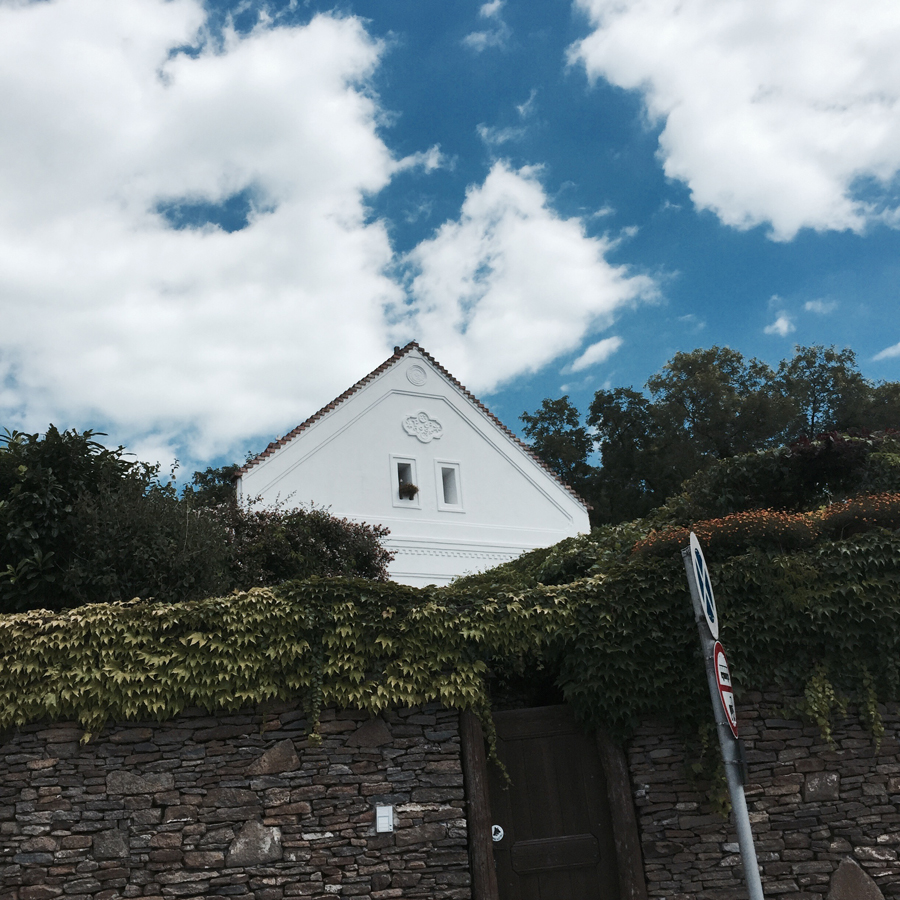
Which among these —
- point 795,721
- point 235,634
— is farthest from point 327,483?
point 795,721

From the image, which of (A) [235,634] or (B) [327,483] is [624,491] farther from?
(A) [235,634]

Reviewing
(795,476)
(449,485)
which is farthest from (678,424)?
(795,476)

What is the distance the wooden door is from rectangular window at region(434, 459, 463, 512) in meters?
12.1

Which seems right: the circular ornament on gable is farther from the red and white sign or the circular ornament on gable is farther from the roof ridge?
the red and white sign

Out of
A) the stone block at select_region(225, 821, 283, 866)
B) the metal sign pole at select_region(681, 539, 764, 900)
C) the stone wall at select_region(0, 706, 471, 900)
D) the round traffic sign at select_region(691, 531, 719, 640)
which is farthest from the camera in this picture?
the stone block at select_region(225, 821, 283, 866)

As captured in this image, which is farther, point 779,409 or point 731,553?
point 779,409

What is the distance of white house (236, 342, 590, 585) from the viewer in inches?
725

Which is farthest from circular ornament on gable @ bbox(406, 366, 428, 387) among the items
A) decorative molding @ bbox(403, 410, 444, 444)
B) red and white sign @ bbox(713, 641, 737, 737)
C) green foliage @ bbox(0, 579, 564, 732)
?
red and white sign @ bbox(713, 641, 737, 737)

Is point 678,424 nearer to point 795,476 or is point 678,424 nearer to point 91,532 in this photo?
point 795,476

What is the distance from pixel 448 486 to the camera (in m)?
20.5

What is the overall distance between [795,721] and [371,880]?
420 centimetres

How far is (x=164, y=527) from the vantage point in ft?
30.8

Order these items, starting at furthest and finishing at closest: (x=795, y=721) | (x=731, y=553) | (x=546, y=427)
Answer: (x=546, y=427), (x=731, y=553), (x=795, y=721)

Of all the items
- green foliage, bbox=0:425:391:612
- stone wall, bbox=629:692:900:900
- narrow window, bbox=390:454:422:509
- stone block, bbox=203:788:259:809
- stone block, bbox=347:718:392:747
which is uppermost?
narrow window, bbox=390:454:422:509
